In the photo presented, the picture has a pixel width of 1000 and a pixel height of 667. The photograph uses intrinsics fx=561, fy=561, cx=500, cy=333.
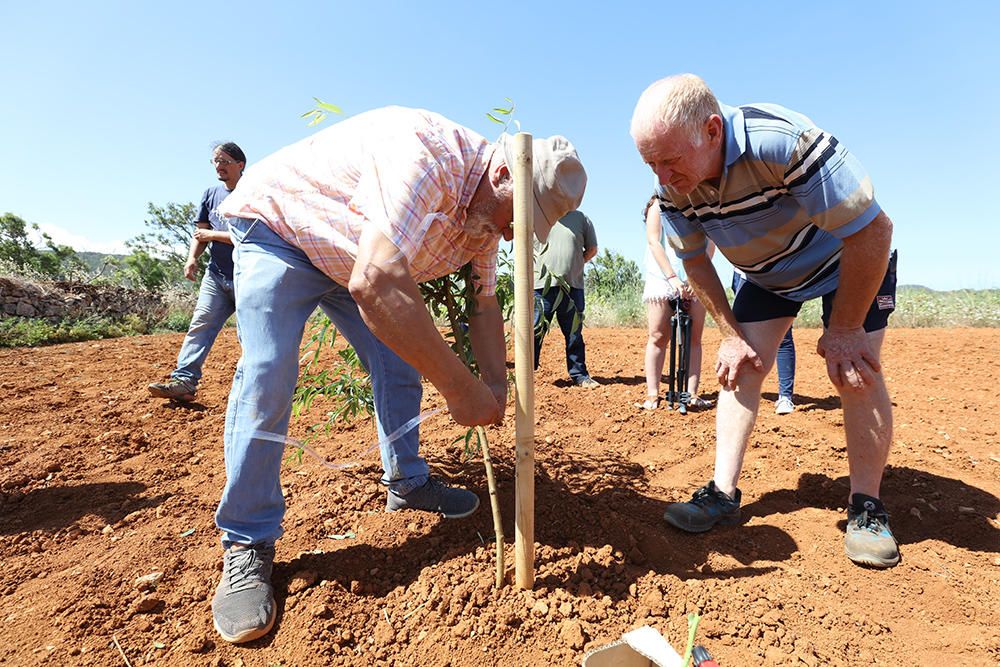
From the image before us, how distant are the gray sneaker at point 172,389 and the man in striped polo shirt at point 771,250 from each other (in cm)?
367

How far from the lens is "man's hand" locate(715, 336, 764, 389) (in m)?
2.30

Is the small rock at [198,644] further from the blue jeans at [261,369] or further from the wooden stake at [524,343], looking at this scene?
the wooden stake at [524,343]

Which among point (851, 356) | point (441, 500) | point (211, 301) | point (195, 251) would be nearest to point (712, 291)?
point (851, 356)

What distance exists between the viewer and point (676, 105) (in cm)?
171

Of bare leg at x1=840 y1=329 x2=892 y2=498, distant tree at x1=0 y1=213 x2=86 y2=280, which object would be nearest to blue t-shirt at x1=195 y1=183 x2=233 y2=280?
bare leg at x1=840 y1=329 x2=892 y2=498

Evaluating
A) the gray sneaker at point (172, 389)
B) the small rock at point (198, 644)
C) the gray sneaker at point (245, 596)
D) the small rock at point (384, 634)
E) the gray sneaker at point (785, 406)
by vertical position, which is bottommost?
the small rock at point (198, 644)

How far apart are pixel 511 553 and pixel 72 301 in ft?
38.1

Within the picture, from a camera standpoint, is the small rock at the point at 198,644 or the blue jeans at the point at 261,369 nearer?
the small rock at the point at 198,644

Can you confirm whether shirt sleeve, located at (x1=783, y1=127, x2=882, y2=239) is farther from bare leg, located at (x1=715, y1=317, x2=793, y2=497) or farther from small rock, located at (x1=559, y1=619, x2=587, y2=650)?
small rock, located at (x1=559, y1=619, x2=587, y2=650)

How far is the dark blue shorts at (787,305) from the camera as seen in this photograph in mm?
2168

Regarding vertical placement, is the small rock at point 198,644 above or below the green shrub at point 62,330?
below

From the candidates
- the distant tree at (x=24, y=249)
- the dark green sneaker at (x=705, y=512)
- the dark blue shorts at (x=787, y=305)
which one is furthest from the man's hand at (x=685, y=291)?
the distant tree at (x=24, y=249)

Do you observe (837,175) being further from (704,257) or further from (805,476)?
(805,476)

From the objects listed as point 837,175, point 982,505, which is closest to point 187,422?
point 837,175
